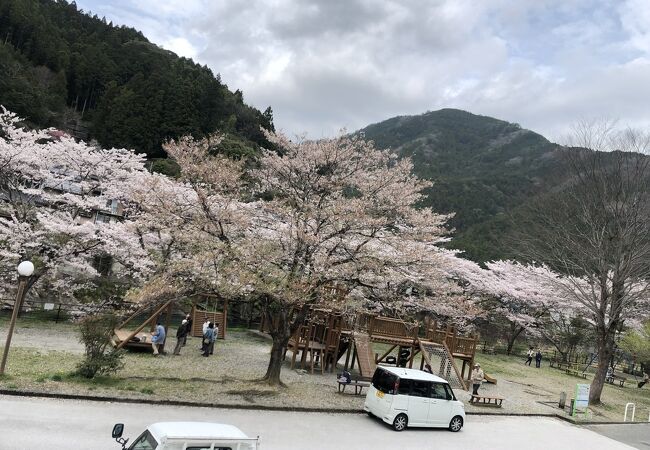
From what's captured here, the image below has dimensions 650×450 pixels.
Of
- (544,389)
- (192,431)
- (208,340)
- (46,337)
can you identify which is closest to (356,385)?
(208,340)

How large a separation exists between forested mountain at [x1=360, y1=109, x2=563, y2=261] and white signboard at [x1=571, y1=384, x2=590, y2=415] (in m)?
8.07

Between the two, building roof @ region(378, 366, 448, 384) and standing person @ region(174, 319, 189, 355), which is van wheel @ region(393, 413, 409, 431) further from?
standing person @ region(174, 319, 189, 355)

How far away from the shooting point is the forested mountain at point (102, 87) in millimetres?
51281

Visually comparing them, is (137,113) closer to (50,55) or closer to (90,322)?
(50,55)

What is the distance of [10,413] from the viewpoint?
9008mm

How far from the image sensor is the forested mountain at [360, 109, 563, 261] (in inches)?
2105

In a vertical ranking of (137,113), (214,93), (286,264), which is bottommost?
(286,264)

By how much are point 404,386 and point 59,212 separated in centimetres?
1915

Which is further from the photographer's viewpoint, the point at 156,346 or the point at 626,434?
the point at 156,346

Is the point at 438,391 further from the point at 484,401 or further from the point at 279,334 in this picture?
the point at 484,401

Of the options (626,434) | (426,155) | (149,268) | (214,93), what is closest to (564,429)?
(626,434)

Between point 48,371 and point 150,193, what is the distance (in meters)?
5.60

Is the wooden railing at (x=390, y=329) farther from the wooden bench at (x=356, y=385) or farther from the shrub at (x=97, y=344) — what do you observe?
the shrub at (x=97, y=344)

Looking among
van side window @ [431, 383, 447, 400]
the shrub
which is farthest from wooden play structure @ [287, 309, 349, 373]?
the shrub
